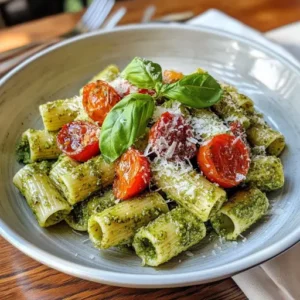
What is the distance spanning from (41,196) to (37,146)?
22 cm

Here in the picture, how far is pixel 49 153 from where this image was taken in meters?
1.66

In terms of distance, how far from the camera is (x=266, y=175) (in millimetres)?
1530

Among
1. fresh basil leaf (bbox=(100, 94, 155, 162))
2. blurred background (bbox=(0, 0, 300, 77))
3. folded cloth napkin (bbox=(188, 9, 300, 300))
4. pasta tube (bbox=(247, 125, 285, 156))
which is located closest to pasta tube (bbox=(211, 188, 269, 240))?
folded cloth napkin (bbox=(188, 9, 300, 300))

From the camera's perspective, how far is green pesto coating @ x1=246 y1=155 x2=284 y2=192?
1.53m

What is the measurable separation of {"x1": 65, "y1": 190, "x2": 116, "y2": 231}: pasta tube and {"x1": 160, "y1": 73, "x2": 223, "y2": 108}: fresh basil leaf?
1.17 ft

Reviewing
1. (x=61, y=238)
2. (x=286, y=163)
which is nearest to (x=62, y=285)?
(x=61, y=238)

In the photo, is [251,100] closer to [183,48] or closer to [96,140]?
[183,48]

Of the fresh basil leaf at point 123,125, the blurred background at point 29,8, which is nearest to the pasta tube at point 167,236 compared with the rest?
the fresh basil leaf at point 123,125

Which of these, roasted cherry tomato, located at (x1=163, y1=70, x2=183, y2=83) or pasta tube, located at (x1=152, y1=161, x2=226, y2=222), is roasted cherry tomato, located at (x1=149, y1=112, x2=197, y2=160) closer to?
pasta tube, located at (x1=152, y1=161, x2=226, y2=222)

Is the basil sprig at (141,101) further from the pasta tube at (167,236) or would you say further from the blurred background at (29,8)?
the blurred background at (29,8)

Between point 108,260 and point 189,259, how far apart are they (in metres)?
0.22

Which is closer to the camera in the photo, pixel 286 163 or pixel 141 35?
pixel 286 163

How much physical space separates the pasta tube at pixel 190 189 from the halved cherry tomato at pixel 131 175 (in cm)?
4

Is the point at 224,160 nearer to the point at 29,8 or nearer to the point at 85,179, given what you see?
the point at 85,179
